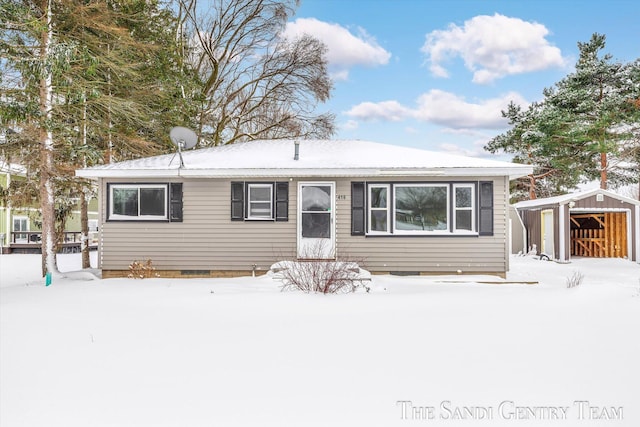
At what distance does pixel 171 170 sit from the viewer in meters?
8.95

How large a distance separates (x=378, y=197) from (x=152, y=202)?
5234 millimetres

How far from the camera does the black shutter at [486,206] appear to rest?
29.5ft

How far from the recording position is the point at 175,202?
9.30 meters

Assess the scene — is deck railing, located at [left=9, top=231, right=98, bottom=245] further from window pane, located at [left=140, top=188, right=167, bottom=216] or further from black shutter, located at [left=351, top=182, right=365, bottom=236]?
black shutter, located at [left=351, top=182, right=365, bottom=236]

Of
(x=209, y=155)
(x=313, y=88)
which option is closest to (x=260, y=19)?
(x=313, y=88)

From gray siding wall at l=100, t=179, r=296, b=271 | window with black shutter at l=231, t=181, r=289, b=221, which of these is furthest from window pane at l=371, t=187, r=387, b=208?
window with black shutter at l=231, t=181, r=289, b=221

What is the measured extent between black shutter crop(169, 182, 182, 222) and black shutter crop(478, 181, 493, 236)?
6.80 meters

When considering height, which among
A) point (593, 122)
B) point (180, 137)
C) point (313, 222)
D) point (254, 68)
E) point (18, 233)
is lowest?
point (18, 233)

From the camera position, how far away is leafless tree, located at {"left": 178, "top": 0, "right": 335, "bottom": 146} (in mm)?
17172

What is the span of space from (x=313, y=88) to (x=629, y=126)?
14.0 m

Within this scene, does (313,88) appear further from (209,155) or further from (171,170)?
(171,170)

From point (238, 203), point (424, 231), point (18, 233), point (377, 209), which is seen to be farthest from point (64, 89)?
point (18, 233)

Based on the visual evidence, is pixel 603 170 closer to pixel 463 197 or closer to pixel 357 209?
pixel 463 197

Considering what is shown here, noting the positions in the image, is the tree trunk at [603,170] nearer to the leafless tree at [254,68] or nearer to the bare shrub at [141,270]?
the leafless tree at [254,68]
